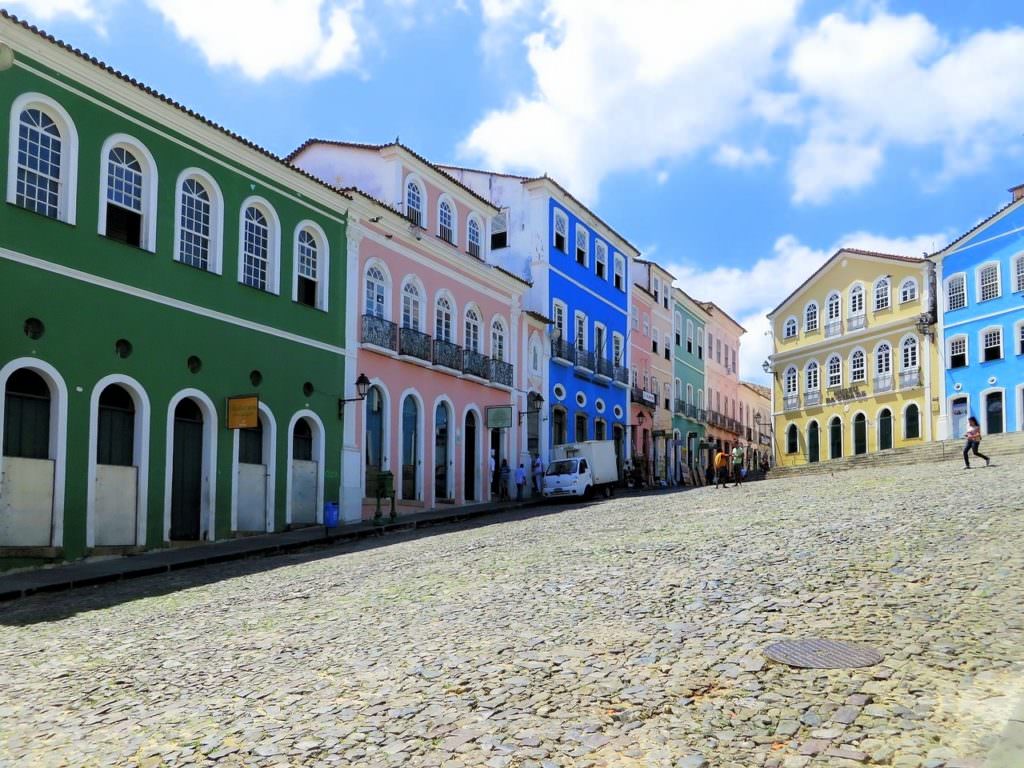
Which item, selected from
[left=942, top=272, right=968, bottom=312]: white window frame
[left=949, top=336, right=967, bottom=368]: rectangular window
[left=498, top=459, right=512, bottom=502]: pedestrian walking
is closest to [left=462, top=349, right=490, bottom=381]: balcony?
[left=498, top=459, right=512, bottom=502]: pedestrian walking

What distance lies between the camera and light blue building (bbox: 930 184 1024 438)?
39906 millimetres

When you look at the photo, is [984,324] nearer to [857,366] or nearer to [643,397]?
[857,366]

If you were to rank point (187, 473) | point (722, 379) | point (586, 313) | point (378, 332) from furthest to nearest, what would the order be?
point (722, 379) → point (586, 313) → point (378, 332) → point (187, 473)

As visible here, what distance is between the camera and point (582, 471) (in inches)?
1185

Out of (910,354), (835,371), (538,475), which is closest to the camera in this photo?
(538,475)

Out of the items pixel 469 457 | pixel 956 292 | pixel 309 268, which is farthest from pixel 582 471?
pixel 956 292

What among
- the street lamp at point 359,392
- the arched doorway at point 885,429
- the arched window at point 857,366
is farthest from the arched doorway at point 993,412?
the street lamp at point 359,392

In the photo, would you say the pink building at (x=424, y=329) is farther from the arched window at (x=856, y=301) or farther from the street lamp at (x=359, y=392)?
the arched window at (x=856, y=301)

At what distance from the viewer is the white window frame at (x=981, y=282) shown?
133 feet

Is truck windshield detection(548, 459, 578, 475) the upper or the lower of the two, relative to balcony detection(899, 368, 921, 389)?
lower

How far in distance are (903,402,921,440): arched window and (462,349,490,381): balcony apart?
22936 mm

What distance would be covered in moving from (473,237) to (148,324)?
48.1ft

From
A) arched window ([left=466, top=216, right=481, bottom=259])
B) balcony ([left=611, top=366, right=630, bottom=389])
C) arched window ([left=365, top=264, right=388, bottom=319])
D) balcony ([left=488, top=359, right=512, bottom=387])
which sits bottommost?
→ balcony ([left=488, top=359, right=512, bottom=387])

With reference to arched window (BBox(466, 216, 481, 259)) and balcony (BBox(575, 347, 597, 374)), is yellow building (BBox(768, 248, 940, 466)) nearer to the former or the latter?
balcony (BBox(575, 347, 597, 374))
